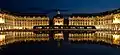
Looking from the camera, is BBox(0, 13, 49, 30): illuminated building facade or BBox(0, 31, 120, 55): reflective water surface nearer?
BBox(0, 31, 120, 55): reflective water surface

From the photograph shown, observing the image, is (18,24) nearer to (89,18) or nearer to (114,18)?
(89,18)

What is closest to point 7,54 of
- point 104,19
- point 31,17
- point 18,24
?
point 104,19

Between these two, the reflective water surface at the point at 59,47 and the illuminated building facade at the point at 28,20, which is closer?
the reflective water surface at the point at 59,47

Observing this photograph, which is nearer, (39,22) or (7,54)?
(7,54)

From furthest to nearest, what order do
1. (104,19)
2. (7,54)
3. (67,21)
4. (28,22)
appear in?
1. (67,21)
2. (28,22)
3. (104,19)
4. (7,54)

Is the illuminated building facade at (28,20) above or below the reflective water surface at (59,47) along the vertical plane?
above

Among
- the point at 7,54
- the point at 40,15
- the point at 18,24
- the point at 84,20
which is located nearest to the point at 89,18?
the point at 84,20

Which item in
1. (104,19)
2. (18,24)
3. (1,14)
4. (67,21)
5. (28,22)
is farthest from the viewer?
(67,21)

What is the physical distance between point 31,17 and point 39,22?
588 cm

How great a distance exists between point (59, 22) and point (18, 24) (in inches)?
988

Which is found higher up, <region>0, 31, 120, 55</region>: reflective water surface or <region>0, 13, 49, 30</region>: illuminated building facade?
<region>0, 13, 49, 30</region>: illuminated building facade

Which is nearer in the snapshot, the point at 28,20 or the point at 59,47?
the point at 59,47

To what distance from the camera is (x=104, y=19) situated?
13050 centimetres

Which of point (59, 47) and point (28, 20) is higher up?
point (28, 20)
